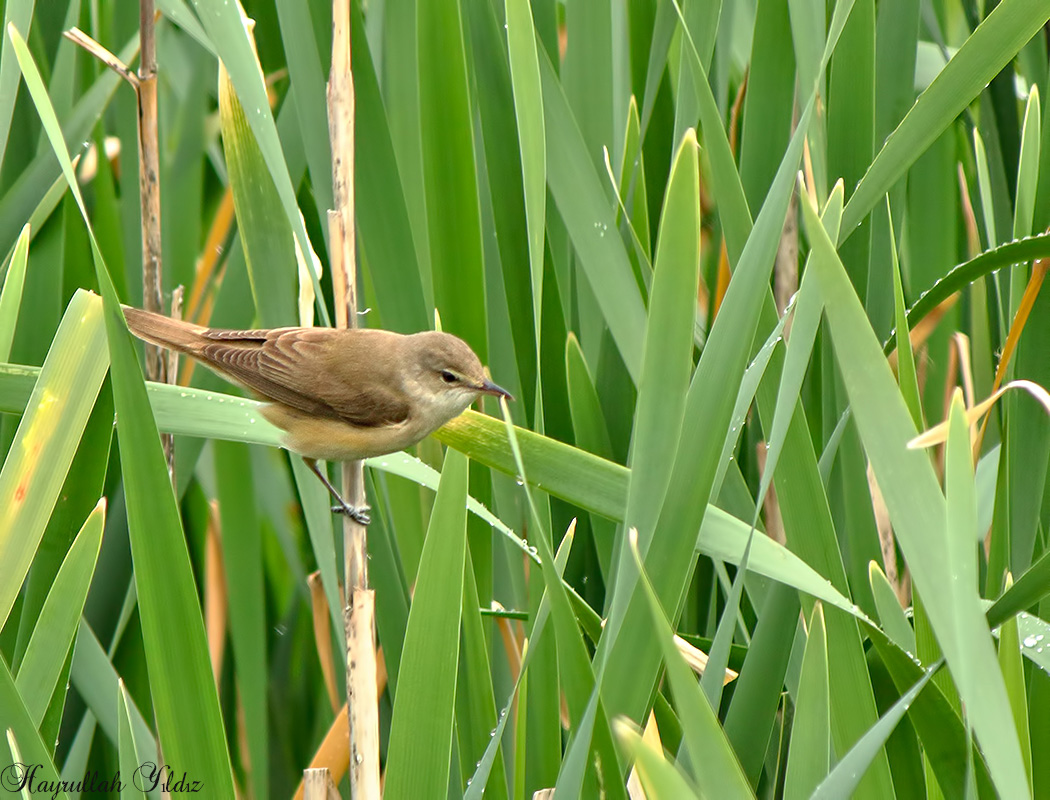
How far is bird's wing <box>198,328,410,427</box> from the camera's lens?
2.12 meters

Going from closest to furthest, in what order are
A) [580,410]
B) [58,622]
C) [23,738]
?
[23,738] → [58,622] → [580,410]

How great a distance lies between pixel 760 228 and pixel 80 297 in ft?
2.74

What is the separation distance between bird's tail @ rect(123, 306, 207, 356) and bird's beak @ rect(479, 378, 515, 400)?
54cm

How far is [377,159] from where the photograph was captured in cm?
167

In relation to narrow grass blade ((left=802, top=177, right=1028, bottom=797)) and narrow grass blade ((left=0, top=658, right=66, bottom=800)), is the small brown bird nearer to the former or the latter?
narrow grass blade ((left=0, top=658, right=66, bottom=800))

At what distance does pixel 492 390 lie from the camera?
1.84m

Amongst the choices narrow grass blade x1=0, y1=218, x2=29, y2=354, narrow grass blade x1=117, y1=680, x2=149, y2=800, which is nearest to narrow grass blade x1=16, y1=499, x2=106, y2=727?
narrow grass blade x1=117, y1=680, x2=149, y2=800

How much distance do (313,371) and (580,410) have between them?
80 centimetres

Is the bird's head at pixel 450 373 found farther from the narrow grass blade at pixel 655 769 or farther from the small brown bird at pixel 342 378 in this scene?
the narrow grass blade at pixel 655 769

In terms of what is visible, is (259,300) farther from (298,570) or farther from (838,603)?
(838,603)

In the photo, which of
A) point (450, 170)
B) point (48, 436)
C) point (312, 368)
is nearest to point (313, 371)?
point (312, 368)

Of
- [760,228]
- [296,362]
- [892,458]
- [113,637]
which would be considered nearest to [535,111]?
[760,228]

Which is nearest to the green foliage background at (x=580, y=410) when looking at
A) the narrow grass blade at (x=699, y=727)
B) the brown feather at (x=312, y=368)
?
the narrow grass blade at (x=699, y=727)

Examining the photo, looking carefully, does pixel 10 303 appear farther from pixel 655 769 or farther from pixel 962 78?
pixel 962 78
